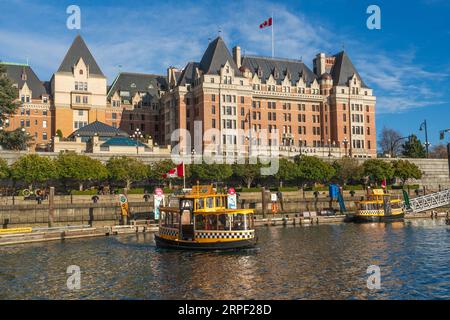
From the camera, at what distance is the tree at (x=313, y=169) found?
10194 centimetres

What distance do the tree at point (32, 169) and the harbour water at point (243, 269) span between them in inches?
1024

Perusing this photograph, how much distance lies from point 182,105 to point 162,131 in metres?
20.1

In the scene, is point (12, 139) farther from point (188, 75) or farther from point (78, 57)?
point (188, 75)

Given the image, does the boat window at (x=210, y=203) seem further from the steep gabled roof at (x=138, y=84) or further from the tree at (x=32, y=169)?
the steep gabled roof at (x=138, y=84)

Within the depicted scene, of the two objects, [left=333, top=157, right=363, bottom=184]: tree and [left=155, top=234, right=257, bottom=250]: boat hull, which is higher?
[left=333, top=157, right=363, bottom=184]: tree

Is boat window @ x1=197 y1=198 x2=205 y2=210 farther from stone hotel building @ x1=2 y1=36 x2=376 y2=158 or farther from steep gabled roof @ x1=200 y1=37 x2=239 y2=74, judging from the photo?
steep gabled roof @ x1=200 y1=37 x2=239 y2=74

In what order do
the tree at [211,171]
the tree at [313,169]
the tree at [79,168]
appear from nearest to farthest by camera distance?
the tree at [79,168], the tree at [211,171], the tree at [313,169]

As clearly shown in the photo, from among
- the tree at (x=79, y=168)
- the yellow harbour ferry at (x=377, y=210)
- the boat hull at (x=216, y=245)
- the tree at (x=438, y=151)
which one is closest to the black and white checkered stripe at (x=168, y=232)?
the boat hull at (x=216, y=245)

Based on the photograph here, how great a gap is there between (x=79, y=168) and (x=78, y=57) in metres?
57.7

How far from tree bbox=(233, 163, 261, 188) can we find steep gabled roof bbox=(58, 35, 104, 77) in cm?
5697

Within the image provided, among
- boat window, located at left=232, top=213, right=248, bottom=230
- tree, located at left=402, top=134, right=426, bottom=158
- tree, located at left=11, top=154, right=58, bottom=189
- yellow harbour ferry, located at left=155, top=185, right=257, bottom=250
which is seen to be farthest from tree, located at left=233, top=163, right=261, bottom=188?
tree, located at left=402, top=134, right=426, bottom=158

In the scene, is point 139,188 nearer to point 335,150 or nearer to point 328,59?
point 335,150

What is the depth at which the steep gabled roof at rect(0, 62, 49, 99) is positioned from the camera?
132 meters
